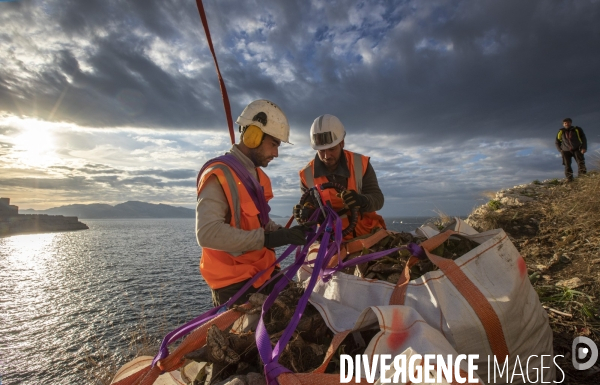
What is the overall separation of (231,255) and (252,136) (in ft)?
3.95

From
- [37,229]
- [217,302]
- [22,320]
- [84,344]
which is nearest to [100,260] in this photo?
[22,320]

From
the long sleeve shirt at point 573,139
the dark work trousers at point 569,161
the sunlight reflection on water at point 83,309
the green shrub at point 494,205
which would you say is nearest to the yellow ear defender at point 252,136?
the sunlight reflection on water at point 83,309

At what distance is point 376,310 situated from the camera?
74.1 inches

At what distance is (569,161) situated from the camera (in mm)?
15859

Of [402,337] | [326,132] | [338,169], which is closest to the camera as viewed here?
[402,337]

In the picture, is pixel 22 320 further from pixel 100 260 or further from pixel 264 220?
pixel 264 220

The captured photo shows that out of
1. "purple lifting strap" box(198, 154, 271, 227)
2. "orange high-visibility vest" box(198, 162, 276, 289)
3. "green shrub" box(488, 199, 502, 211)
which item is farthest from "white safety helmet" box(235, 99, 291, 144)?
"green shrub" box(488, 199, 502, 211)

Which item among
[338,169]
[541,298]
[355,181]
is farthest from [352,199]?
[541,298]

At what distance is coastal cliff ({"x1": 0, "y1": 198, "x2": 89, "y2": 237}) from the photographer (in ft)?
382

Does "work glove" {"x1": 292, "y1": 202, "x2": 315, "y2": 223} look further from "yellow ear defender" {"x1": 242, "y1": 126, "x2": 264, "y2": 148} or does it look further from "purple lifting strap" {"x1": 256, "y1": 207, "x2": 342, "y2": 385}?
"yellow ear defender" {"x1": 242, "y1": 126, "x2": 264, "y2": 148}

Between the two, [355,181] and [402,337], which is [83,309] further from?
[402,337]

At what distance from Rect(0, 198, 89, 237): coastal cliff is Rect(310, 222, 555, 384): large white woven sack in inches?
5759

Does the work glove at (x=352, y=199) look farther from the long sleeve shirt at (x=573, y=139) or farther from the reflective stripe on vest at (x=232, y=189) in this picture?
the long sleeve shirt at (x=573, y=139)

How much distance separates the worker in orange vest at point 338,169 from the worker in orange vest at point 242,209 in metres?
1.12
